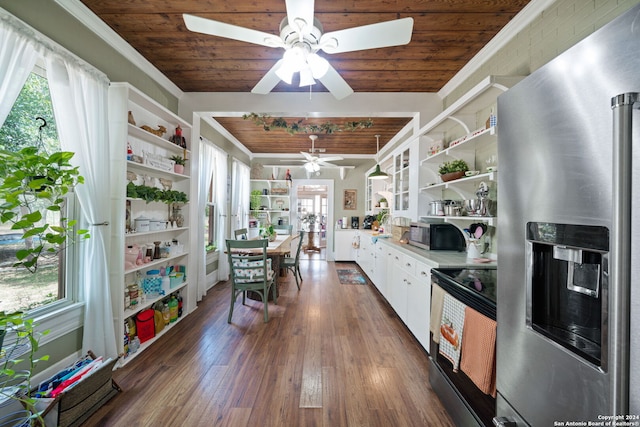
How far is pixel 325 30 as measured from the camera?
2088 mm

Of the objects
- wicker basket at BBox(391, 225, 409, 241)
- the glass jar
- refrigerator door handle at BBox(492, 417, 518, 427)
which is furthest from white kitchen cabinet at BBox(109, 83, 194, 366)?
wicker basket at BBox(391, 225, 409, 241)

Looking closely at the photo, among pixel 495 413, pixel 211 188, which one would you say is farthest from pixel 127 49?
pixel 495 413

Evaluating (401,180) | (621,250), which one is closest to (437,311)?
(621,250)

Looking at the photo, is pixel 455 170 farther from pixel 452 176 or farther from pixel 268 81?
pixel 268 81

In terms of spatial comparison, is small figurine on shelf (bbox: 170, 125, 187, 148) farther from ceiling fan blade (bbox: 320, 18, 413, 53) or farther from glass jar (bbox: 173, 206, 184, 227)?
ceiling fan blade (bbox: 320, 18, 413, 53)

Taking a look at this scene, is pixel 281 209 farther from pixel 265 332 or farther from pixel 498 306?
pixel 498 306

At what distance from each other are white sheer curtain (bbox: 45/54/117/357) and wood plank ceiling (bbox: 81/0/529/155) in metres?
0.62

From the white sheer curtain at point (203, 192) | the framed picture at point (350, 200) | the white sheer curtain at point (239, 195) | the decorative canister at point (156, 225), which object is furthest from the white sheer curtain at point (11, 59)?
the framed picture at point (350, 200)

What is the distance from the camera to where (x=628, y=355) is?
1.90ft

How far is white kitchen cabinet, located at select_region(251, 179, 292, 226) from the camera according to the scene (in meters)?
6.39

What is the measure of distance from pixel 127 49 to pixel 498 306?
3363mm

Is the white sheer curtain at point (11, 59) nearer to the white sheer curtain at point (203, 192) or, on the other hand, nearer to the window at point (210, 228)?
the white sheer curtain at point (203, 192)

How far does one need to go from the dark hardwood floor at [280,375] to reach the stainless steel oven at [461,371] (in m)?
0.16

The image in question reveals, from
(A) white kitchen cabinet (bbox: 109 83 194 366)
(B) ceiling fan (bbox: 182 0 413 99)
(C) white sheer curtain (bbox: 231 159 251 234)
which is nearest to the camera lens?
(B) ceiling fan (bbox: 182 0 413 99)
